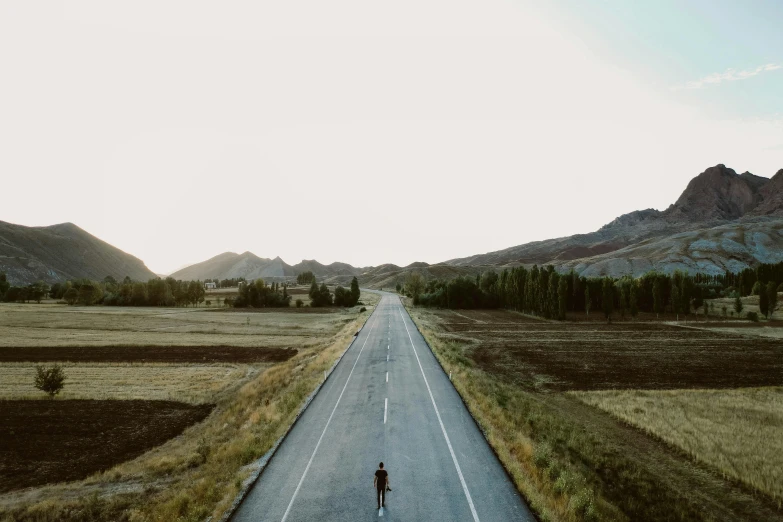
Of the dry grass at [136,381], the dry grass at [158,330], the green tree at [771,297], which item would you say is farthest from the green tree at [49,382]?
the green tree at [771,297]

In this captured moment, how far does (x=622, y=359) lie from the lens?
46.4 meters

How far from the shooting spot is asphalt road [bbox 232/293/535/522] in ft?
46.2

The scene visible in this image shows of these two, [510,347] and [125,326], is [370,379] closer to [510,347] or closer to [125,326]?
[510,347]

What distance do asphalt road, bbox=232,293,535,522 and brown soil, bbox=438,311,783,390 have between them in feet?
→ 47.9

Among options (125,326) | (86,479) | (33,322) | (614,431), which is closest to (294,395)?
(86,479)

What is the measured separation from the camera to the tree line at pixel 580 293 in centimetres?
9344

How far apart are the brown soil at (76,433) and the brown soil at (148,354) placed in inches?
696

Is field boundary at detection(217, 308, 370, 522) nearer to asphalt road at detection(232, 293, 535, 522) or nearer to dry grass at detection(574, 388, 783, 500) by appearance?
asphalt road at detection(232, 293, 535, 522)

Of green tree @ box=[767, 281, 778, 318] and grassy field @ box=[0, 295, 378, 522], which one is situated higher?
green tree @ box=[767, 281, 778, 318]

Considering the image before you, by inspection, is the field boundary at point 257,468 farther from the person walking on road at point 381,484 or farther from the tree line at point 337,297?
the tree line at point 337,297

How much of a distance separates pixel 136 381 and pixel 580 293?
348 ft

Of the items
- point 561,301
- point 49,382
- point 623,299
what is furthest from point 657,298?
point 49,382

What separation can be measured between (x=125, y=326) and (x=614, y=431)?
268 ft

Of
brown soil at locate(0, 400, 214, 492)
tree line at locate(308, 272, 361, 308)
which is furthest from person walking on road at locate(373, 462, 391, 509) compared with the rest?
tree line at locate(308, 272, 361, 308)
